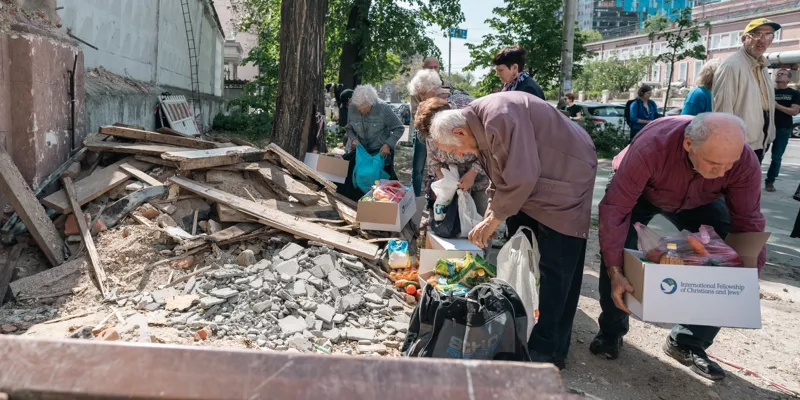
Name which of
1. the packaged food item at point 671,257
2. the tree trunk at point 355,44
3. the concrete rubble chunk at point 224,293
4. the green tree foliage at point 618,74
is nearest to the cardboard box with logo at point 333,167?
the concrete rubble chunk at point 224,293

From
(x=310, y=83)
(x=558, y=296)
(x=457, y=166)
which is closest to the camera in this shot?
(x=558, y=296)

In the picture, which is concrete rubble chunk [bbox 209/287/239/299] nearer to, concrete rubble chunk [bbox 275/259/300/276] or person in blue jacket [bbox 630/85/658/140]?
concrete rubble chunk [bbox 275/259/300/276]

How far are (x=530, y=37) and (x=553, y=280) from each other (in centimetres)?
1549

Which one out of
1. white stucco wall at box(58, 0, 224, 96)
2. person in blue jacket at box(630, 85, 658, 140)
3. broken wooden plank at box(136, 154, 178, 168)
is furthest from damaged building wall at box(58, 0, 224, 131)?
person in blue jacket at box(630, 85, 658, 140)

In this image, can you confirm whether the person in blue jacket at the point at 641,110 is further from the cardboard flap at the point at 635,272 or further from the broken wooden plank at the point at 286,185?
the cardboard flap at the point at 635,272

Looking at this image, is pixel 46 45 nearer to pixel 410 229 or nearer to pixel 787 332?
pixel 410 229

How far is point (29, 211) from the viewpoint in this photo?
4805mm

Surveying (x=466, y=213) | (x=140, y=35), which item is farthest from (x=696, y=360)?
(x=140, y=35)

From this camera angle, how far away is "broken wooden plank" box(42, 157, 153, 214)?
5.14m

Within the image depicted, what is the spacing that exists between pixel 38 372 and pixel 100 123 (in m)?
6.37

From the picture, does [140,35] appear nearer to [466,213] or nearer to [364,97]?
[364,97]

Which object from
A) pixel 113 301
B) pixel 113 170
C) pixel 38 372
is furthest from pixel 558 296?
pixel 113 170

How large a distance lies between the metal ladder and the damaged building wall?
230 mm

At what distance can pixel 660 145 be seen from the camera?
3.17 meters
